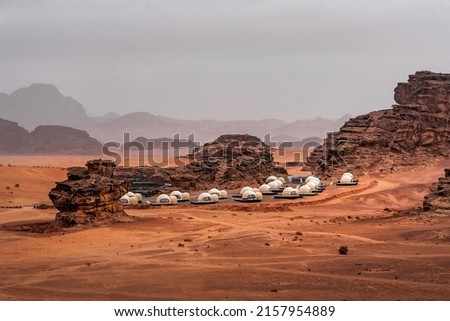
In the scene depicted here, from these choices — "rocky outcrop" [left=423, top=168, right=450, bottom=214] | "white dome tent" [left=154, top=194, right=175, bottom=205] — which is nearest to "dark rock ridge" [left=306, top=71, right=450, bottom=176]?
"white dome tent" [left=154, top=194, right=175, bottom=205]

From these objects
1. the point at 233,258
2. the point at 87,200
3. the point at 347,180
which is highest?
the point at 87,200

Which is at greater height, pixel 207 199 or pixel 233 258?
pixel 233 258

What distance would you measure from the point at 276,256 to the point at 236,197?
30346mm

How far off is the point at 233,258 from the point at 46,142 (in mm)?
170327

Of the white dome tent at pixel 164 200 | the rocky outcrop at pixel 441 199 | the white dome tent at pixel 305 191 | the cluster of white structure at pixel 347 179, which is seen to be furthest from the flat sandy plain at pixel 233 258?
the cluster of white structure at pixel 347 179

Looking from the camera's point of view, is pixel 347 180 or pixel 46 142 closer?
pixel 347 180

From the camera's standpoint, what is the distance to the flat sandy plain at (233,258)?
1639cm

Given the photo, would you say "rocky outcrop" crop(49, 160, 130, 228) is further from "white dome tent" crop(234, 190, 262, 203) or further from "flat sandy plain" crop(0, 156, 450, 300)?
"white dome tent" crop(234, 190, 262, 203)

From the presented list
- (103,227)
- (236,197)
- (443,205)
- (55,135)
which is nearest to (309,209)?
(236,197)

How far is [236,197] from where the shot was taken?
52.9 metres

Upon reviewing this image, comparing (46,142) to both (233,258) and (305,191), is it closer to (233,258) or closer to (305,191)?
(305,191)

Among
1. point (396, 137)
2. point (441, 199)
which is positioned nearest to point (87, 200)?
point (441, 199)

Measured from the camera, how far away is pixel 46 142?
182m

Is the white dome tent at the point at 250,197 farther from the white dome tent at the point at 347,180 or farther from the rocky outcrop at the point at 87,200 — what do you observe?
the rocky outcrop at the point at 87,200
